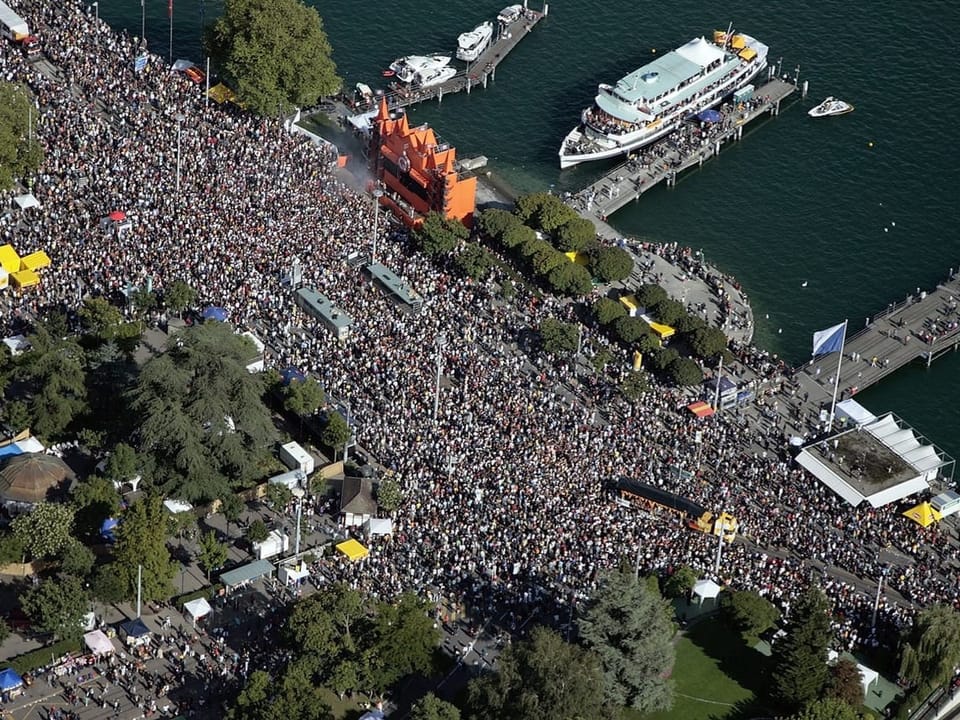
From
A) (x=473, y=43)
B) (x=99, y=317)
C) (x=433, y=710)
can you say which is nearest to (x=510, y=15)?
(x=473, y=43)

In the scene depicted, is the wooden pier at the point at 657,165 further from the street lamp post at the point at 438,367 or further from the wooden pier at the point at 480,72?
the street lamp post at the point at 438,367

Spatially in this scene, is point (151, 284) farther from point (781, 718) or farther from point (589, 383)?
point (781, 718)

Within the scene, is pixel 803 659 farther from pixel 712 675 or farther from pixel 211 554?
pixel 211 554

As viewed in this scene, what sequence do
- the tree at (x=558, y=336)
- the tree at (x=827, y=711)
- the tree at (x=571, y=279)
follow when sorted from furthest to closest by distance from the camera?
the tree at (x=571, y=279), the tree at (x=558, y=336), the tree at (x=827, y=711)

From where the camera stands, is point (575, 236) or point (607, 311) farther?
point (575, 236)

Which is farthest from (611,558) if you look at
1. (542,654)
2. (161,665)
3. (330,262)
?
(330,262)

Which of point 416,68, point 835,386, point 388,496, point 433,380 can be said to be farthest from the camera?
point 416,68

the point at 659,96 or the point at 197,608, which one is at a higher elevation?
the point at 659,96

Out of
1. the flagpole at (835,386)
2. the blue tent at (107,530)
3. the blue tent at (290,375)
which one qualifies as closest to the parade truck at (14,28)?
the blue tent at (290,375)
